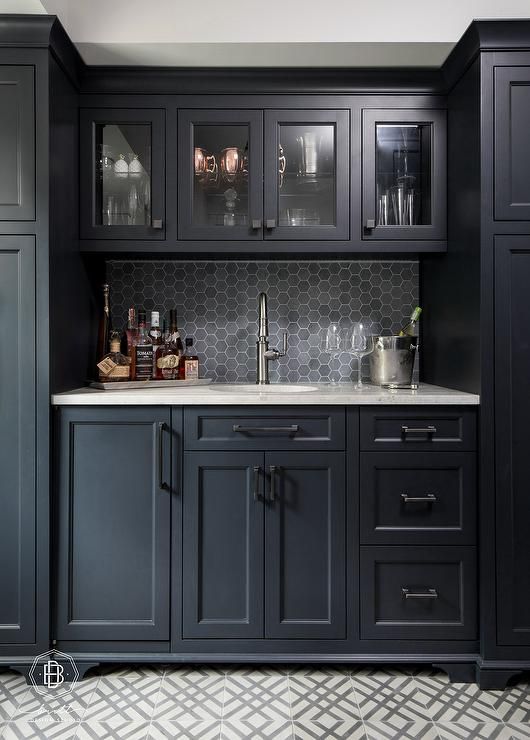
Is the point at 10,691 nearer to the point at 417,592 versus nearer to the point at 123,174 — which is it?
the point at 417,592

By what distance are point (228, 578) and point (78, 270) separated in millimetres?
1345

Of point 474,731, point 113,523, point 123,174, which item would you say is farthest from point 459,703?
point 123,174

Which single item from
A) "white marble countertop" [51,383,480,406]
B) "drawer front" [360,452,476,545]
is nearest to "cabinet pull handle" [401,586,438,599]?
"drawer front" [360,452,476,545]

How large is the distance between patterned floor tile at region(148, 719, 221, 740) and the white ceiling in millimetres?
2341

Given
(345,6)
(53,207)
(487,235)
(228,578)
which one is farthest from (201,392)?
(345,6)

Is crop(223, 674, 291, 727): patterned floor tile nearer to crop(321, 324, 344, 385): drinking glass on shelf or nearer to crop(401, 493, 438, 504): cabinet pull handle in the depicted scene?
crop(401, 493, 438, 504): cabinet pull handle

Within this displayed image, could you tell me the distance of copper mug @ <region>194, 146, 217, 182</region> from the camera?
222 cm

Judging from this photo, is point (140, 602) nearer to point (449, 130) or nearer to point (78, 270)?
point (78, 270)

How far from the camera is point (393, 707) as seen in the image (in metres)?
1.79

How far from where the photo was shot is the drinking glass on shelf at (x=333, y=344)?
7.80 ft

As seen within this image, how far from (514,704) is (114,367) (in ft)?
6.17

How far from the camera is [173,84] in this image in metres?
2.20

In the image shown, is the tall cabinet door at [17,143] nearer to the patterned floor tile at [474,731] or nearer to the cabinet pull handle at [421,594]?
the cabinet pull handle at [421,594]

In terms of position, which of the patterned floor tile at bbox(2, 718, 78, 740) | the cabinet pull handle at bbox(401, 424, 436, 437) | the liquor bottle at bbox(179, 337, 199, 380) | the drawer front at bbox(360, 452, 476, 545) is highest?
the liquor bottle at bbox(179, 337, 199, 380)
